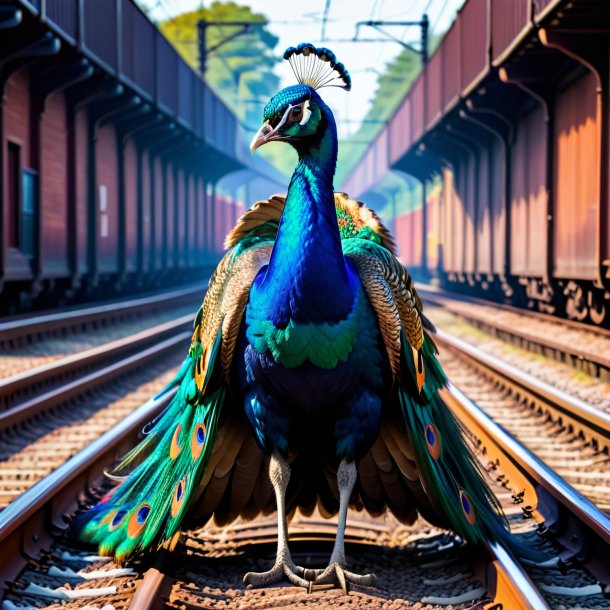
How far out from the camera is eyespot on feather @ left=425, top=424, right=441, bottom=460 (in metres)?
4.27

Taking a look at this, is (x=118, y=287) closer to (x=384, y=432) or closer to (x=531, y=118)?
(x=531, y=118)

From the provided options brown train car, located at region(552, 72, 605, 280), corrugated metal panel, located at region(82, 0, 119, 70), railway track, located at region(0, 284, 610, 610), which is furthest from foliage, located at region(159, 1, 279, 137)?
railway track, located at region(0, 284, 610, 610)

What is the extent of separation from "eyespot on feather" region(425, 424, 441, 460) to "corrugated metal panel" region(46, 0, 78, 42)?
12.2 m

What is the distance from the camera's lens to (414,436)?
416cm

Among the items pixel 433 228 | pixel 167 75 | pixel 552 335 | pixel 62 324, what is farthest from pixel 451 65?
pixel 433 228

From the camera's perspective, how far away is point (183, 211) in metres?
34.8

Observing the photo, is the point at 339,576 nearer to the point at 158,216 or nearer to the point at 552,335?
the point at 552,335

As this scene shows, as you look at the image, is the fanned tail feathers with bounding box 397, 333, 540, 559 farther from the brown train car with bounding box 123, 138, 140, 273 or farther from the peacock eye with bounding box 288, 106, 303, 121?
the brown train car with bounding box 123, 138, 140, 273

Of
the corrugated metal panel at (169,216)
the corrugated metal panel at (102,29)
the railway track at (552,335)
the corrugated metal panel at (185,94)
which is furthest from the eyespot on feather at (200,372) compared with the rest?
the corrugated metal panel at (169,216)

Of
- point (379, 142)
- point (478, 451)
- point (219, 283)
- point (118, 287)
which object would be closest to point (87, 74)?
point (118, 287)

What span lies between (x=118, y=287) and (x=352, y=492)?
833 inches

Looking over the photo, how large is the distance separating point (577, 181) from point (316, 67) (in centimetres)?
1162

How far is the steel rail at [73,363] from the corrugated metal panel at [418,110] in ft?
49.4

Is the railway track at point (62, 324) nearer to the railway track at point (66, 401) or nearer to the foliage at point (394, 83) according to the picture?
the railway track at point (66, 401)
